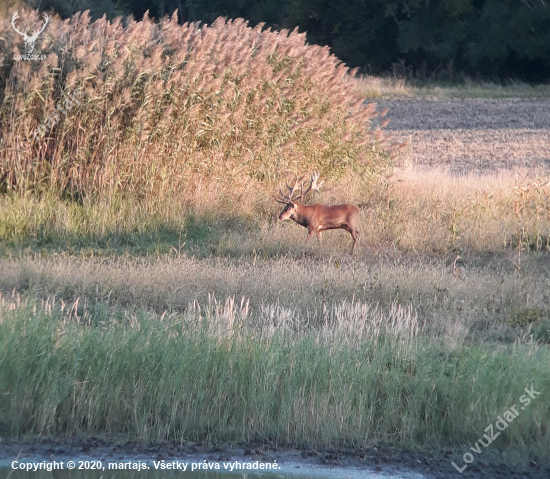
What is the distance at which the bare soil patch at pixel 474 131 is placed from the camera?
60.7ft

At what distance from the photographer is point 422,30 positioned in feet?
135

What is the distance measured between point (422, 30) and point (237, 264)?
Result: 34.9m

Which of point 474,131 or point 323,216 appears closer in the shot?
point 323,216

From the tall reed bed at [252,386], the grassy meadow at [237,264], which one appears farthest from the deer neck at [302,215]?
the tall reed bed at [252,386]

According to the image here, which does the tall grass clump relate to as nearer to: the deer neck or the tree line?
the deer neck

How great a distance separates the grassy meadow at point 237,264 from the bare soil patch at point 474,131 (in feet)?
9.10

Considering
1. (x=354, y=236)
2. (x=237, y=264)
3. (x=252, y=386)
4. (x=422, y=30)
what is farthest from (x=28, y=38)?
(x=422, y=30)

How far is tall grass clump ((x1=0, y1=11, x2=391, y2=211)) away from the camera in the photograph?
11164 millimetres

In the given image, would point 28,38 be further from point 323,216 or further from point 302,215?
point 323,216

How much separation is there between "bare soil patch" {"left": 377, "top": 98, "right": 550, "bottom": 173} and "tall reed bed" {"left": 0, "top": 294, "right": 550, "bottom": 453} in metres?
11.5

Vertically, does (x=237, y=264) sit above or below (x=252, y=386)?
below

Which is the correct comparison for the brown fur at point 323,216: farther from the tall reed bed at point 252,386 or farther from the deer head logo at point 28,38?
the deer head logo at point 28,38

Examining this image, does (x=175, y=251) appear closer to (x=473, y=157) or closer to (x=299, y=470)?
(x=299, y=470)

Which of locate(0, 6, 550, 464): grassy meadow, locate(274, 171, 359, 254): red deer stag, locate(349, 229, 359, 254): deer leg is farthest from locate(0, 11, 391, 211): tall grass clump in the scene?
locate(349, 229, 359, 254): deer leg
